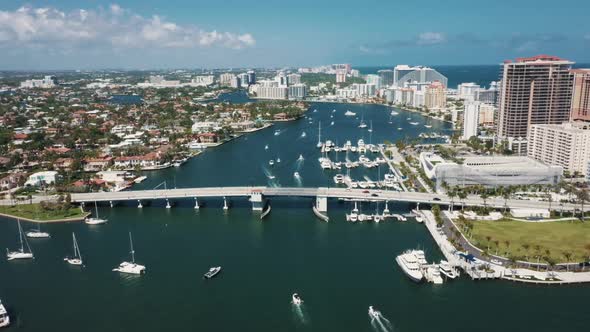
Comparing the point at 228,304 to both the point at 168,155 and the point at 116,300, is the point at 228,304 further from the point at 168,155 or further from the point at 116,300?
the point at 168,155

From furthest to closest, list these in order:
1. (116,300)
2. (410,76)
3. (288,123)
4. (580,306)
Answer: (410,76), (288,123), (116,300), (580,306)

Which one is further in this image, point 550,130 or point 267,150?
point 267,150

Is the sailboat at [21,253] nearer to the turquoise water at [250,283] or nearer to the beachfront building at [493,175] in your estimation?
the turquoise water at [250,283]

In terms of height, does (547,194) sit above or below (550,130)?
below

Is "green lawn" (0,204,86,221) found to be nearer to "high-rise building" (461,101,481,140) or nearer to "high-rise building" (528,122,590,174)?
"high-rise building" (528,122,590,174)

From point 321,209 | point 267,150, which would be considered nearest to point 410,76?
point 267,150

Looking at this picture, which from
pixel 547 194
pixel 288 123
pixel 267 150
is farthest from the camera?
pixel 288 123
